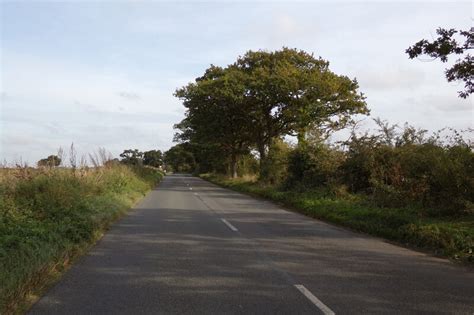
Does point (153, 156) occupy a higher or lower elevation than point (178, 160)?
higher

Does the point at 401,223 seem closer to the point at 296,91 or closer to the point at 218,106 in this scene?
the point at 296,91

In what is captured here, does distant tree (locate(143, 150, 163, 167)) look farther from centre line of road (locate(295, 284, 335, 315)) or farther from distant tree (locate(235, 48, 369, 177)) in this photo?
centre line of road (locate(295, 284, 335, 315))

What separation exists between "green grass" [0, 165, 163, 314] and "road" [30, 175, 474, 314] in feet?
1.09

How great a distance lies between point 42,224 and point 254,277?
586cm

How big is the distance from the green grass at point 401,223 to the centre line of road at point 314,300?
420cm

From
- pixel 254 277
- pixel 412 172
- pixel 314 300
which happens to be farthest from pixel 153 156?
pixel 314 300

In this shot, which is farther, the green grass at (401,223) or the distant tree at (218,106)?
the distant tree at (218,106)

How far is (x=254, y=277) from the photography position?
807 cm

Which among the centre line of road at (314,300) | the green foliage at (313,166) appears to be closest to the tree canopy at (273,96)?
the green foliage at (313,166)

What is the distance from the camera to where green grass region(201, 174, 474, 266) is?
35.8 feet

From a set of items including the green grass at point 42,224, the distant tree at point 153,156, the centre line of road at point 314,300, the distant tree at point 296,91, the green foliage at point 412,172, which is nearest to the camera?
the centre line of road at point 314,300

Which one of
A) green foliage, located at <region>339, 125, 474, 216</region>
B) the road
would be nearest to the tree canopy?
green foliage, located at <region>339, 125, 474, 216</region>

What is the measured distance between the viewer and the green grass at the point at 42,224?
23.9ft

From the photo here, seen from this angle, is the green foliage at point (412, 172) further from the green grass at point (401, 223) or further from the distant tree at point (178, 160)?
the distant tree at point (178, 160)
